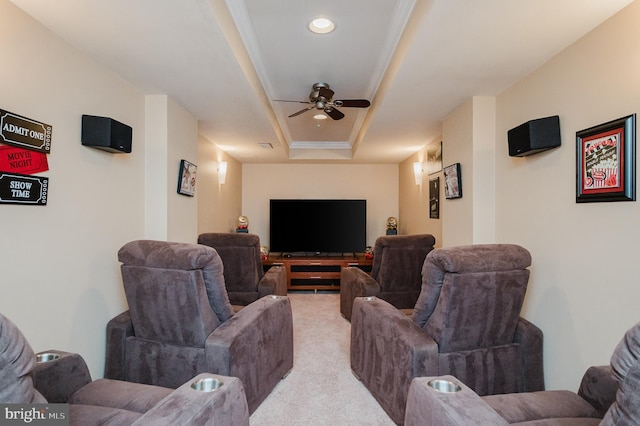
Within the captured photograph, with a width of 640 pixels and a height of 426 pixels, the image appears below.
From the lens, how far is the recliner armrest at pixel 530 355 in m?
1.81

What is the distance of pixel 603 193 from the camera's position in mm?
1643

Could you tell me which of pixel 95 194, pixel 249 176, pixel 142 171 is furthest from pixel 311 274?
pixel 95 194

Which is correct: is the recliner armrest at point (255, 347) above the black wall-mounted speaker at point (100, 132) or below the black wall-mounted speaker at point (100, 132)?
below

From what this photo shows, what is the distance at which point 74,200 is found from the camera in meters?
1.94

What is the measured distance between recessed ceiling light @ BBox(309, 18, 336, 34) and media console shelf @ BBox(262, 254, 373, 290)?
357 cm

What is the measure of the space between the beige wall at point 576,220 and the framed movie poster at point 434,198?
56.0 inches

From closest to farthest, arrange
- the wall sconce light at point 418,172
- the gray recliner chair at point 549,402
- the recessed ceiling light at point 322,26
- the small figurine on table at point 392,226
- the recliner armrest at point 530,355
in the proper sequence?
the gray recliner chair at point 549,402, the recliner armrest at point 530,355, the recessed ceiling light at point 322,26, the wall sconce light at point 418,172, the small figurine on table at point 392,226

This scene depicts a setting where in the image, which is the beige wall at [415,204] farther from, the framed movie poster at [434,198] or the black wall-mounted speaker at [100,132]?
the black wall-mounted speaker at [100,132]

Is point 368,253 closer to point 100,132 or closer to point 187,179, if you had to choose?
point 187,179

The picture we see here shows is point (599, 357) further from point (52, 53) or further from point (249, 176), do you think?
point (249, 176)

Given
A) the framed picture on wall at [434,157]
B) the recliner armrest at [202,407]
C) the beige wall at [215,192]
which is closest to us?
the recliner armrest at [202,407]

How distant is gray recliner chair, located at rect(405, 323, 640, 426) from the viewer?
76 centimetres

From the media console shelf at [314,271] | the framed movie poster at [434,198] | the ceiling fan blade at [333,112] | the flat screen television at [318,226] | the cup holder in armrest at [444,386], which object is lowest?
the media console shelf at [314,271]

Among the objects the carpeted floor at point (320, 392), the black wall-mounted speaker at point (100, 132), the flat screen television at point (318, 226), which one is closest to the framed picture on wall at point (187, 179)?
the black wall-mounted speaker at point (100, 132)
